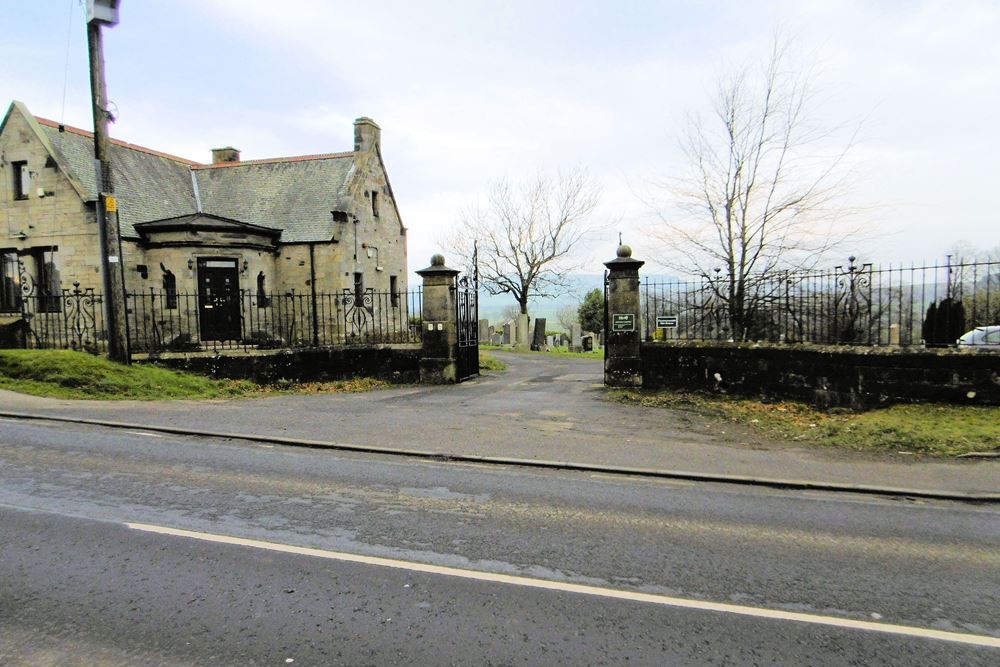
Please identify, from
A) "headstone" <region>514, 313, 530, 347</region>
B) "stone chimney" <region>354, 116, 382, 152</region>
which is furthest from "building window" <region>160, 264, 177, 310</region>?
"headstone" <region>514, 313, 530, 347</region>

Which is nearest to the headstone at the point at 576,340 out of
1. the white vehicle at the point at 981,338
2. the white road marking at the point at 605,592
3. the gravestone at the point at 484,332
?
the gravestone at the point at 484,332

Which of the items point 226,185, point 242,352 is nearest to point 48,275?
point 226,185

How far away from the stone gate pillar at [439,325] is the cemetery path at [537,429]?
4.63ft

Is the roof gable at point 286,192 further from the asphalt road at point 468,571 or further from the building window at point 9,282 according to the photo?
the asphalt road at point 468,571

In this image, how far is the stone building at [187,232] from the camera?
21.6m

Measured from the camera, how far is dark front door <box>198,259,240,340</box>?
72.1ft

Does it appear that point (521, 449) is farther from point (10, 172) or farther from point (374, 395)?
point (10, 172)

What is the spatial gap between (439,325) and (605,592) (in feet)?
37.3

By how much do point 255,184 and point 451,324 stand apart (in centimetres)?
1786

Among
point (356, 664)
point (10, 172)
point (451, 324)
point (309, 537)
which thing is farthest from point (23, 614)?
point (10, 172)

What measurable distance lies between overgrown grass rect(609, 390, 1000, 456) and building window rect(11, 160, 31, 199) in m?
25.1

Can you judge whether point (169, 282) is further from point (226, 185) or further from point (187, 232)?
point (226, 185)

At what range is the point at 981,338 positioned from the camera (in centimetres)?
1154

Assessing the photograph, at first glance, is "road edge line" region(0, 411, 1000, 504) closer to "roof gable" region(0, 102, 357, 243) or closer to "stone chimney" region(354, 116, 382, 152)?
"roof gable" region(0, 102, 357, 243)
